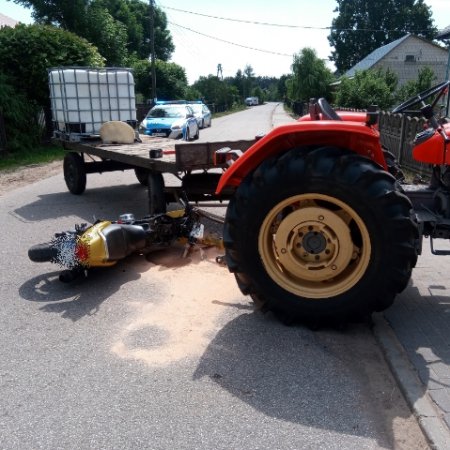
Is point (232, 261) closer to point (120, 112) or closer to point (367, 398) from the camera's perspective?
point (367, 398)

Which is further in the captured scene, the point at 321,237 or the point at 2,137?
the point at 2,137

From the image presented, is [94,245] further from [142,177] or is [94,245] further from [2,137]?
[2,137]

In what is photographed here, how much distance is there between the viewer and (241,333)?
3605 millimetres

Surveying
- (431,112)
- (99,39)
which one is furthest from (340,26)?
(431,112)

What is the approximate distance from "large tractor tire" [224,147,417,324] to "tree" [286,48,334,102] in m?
32.8

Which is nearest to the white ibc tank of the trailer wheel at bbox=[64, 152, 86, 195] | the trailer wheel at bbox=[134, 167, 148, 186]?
the trailer wheel at bbox=[64, 152, 86, 195]

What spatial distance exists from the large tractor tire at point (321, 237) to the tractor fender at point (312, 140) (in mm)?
128

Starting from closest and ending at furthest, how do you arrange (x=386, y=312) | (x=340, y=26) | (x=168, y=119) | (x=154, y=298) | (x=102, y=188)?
(x=386, y=312) < (x=154, y=298) < (x=102, y=188) < (x=168, y=119) < (x=340, y=26)

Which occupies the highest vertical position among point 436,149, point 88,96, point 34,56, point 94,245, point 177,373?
point 34,56

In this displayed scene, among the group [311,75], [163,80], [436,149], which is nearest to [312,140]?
[436,149]

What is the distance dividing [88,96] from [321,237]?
664cm

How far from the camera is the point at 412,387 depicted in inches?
115

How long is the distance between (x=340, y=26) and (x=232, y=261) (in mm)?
62397

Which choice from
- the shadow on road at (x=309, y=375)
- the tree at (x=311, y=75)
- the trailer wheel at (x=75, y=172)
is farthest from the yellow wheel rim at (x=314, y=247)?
the tree at (x=311, y=75)
